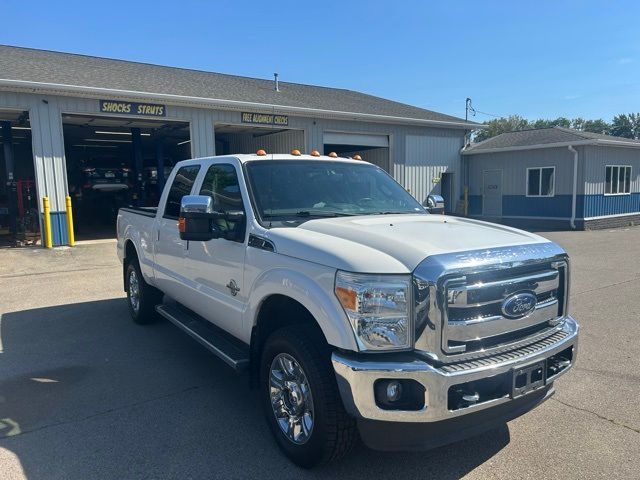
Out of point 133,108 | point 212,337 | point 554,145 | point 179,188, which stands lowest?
point 212,337

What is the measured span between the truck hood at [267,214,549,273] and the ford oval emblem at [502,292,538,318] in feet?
1.08

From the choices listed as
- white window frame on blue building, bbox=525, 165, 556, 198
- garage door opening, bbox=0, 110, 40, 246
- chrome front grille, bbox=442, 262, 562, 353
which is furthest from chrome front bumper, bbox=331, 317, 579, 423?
white window frame on blue building, bbox=525, 165, 556, 198

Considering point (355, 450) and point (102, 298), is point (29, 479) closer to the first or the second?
point (355, 450)

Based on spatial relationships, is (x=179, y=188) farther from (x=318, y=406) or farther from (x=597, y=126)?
(x=597, y=126)

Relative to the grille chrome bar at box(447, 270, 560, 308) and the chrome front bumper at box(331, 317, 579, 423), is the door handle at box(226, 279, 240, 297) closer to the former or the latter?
the chrome front bumper at box(331, 317, 579, 423)

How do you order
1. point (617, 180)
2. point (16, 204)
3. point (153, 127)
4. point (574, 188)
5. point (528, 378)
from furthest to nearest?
point (617, 180)
point (153, 127)
point (574, 188)
point (16, 204)
point (528, 378)

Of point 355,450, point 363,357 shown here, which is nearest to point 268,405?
point 355,450

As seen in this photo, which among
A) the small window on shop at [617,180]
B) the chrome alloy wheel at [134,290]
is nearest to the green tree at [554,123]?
the small window on shop at [617,180]

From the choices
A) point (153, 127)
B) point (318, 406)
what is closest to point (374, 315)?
point (318, 406)

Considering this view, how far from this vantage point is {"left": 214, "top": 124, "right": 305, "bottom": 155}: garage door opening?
18.5m

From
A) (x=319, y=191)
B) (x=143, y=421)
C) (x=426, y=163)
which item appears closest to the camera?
(x=143, y=421)

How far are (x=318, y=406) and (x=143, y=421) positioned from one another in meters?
1.70

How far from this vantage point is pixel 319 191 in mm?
4086

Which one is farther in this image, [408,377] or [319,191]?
[319,191]
